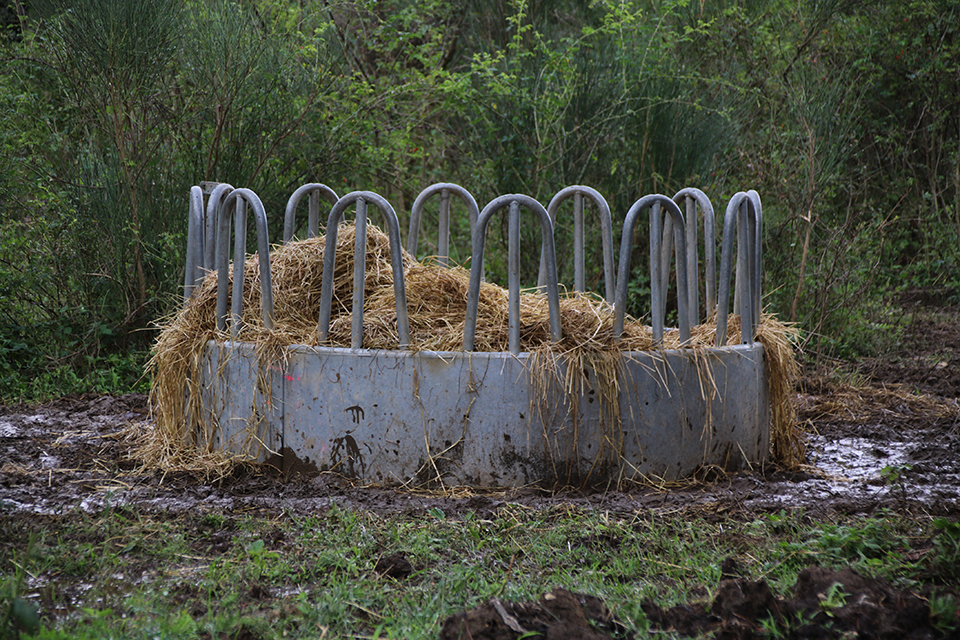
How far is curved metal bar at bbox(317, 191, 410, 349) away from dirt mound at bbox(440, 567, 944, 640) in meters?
1.76

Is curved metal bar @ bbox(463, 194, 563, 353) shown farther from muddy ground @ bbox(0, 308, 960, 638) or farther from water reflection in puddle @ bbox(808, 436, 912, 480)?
water reflection in puddle @ bbox(808, 436, 912, 480)

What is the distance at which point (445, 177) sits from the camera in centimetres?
975

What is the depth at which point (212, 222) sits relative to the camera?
14.6 ft

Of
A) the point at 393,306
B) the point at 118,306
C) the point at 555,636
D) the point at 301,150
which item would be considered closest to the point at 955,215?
the point at 301,150

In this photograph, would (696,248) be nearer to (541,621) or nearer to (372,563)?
(372,563)

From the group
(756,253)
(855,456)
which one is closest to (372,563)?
(756,253)

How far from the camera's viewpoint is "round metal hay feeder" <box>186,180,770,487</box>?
12.3ft

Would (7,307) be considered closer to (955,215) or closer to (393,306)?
(393,306)

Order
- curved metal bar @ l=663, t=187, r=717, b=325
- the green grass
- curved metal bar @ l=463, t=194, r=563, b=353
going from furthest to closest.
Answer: curved metal bar @ l=663, t=187, r=717, b=325 → curved metal bar @ l=463, t=194, r=563, b=353 → the green grass

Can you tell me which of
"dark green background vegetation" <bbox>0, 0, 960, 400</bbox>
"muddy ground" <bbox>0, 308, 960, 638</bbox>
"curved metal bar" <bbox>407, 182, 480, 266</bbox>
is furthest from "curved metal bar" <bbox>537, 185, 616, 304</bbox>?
"dark green background vegetation" <bbox>0, 0, 960, 400</bbox>

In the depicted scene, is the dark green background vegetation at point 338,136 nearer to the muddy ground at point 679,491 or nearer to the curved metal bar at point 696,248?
the muddy ground at point 679,491

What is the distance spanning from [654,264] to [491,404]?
1.01 metres

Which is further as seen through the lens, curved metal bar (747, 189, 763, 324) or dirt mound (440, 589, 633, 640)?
curved metal bar (747, 189, 763, 324)

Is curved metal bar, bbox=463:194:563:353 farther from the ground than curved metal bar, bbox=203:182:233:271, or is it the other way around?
curved metal bar, bbox=203:182:233:271
